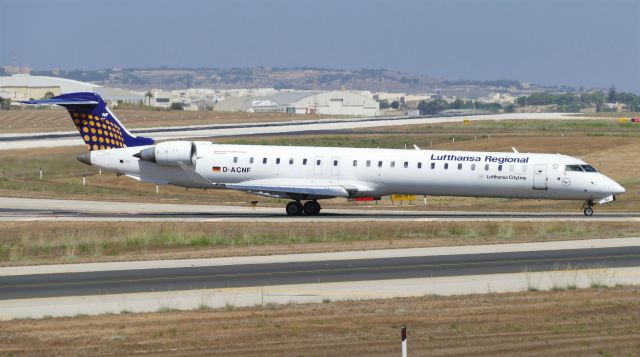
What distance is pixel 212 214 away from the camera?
4775 cm

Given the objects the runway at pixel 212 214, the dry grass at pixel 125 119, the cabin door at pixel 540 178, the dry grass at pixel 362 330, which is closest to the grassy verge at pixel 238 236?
the runway at pixel 212 214

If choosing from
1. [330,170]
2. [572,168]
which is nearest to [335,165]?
[330,170]

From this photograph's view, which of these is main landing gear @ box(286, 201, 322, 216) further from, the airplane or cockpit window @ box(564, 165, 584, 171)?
cockpit window @ box(564, 165, 584, 171)

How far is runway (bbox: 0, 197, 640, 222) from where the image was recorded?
146 ft

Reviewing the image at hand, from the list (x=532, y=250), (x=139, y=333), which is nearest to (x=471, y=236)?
(x=532, y=250)

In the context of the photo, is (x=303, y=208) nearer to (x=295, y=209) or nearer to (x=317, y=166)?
(x=295, y=209)

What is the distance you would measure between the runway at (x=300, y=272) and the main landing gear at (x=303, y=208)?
14151mm

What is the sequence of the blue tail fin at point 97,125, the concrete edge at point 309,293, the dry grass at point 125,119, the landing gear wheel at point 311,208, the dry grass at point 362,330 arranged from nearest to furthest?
the dry grass at point 362,330 < the concrete edge at point 309,293 < the landing gear wheel at point 311,208 < the blue tail fin at point 97,125 < the dry grass at point 125,119

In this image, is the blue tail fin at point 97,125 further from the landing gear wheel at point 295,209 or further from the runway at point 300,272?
the runway at point 300,272

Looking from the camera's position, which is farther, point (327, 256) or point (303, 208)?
point (303, 208)

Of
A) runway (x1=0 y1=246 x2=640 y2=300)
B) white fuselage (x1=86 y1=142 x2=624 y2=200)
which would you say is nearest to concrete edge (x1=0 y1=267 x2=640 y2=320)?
runway (x1=0 y1=246 x2=640 y2=300)

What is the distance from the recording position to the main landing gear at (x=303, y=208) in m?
46.8

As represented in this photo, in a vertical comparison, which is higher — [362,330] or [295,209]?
[362,330]

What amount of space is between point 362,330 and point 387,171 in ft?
80.9
